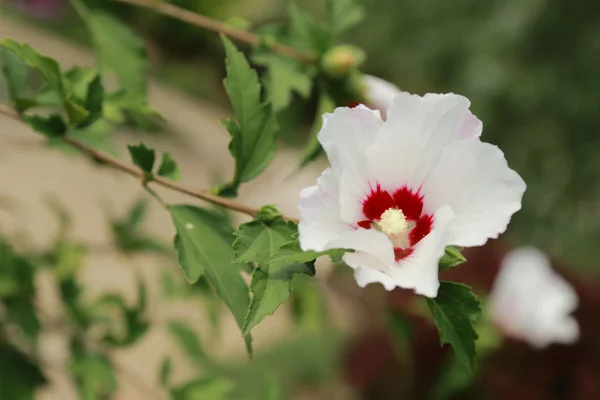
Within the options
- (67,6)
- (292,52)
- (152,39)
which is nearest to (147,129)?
(292,52)

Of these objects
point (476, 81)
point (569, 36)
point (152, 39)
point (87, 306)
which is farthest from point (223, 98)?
point (87, 306)

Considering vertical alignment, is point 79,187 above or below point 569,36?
below

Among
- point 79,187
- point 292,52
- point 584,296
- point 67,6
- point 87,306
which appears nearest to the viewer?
point 292,52

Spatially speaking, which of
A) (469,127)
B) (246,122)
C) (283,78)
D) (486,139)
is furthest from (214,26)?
(486,139)

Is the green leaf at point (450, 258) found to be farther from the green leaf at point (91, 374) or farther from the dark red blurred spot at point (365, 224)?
the green leaf at point (91, 374)

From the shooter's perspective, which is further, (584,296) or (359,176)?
(584,296)

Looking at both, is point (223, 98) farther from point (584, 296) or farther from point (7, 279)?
point (7, 279)

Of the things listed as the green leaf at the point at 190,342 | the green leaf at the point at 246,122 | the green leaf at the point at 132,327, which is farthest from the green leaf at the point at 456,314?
the green leaf at the point at 190,342

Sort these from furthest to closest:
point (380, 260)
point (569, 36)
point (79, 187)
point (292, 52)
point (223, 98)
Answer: point (223, 98) < point (569, 36) < point (79, 187) < point (292, 52) < point (380, 260)

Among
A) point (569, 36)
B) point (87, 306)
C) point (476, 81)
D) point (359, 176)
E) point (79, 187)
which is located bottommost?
point (79, 187)
